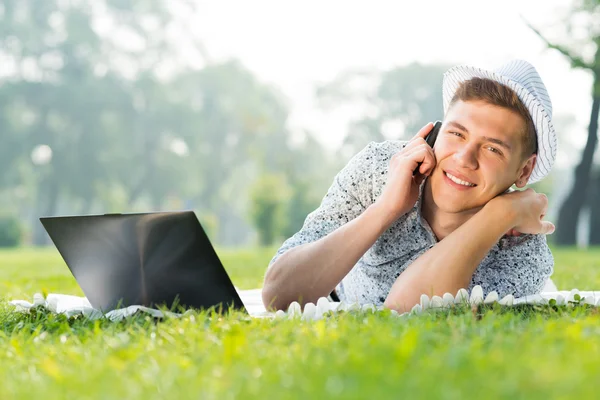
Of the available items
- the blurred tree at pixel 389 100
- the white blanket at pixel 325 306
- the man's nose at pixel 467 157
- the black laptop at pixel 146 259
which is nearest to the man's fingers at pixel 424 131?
the man's nose at pixel 467 157

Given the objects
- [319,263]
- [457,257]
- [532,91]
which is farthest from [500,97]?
[319,263]

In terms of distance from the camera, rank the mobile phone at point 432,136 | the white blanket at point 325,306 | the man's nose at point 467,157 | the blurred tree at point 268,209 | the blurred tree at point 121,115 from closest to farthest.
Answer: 1. the white blanket at point 325,306
2. the man's nose at point 467,157
3. the mobile phone at point 432,136
4. the blurred tree at point 268,209
5. the blurred tree at point 121,115

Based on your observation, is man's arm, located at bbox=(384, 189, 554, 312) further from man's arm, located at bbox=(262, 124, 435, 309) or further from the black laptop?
the black laptop

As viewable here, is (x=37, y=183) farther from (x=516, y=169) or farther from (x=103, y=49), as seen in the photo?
(x=516, y=169)

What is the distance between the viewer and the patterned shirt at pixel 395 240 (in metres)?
4.06

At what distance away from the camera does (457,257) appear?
3.62m

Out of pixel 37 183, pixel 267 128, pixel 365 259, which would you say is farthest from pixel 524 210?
pixel 267 128

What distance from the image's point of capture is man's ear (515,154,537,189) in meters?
3.88

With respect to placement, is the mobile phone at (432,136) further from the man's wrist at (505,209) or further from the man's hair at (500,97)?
the man's wrist at (505,209)

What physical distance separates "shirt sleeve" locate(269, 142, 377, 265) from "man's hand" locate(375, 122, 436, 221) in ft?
1.00

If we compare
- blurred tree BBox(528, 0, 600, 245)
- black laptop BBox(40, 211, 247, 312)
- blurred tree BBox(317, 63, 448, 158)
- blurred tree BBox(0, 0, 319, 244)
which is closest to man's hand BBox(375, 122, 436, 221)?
black laptop BBox(40, 211, 247, 312)

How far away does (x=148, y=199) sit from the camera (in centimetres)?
4912

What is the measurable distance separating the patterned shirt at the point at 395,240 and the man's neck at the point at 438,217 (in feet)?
→ 0.12

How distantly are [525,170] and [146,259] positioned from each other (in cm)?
216
